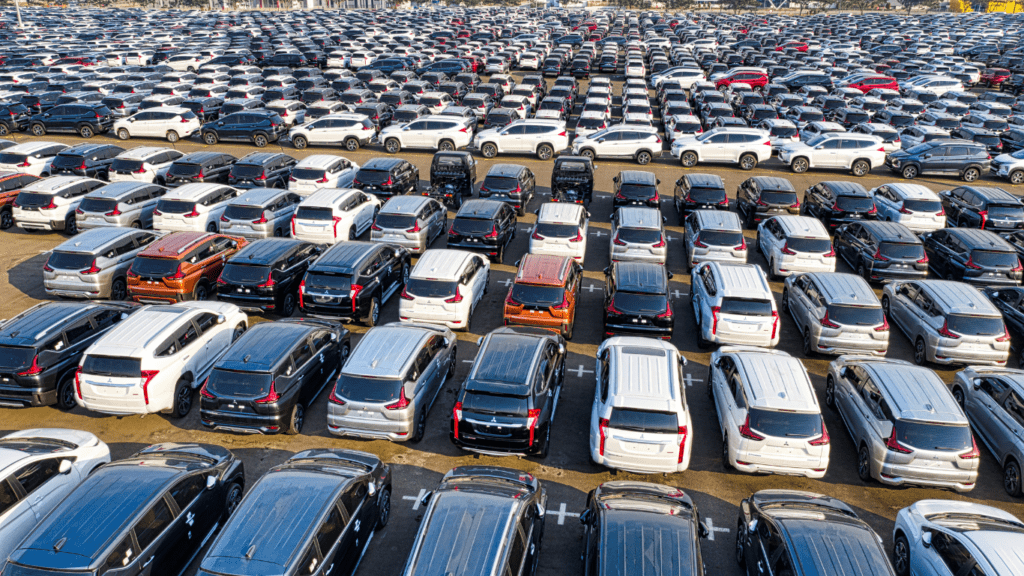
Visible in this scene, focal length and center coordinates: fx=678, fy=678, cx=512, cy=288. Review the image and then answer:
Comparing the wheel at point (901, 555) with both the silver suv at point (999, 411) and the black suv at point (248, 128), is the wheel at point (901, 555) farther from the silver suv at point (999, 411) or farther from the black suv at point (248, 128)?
the black suv at point (248, 128)

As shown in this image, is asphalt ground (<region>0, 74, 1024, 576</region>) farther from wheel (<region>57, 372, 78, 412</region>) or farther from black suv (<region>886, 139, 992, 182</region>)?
black suv (<region>886, 139, 992, 182</region>)

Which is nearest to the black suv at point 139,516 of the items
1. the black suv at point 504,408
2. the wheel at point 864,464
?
the black suv at point 504,408

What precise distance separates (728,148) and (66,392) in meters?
25.3

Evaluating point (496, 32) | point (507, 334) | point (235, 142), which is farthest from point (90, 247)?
point (496, 32)

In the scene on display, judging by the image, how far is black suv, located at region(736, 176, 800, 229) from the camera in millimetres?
21391

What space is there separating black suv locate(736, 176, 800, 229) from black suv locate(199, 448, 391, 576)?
643 inches

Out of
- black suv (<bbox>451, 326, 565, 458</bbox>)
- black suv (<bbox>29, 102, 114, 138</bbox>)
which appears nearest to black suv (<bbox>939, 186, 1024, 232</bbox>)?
black suv (<bbox>451, 326, 565, 458</bbox>)

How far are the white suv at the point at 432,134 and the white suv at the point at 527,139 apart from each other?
804 millimetres

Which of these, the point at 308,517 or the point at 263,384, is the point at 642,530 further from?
the point at 263,384

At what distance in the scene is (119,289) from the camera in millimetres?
16516

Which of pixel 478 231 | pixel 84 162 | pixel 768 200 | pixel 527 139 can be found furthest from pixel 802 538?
pixel 84 162

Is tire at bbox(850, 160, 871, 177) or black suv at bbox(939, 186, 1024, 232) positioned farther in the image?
tire at bbox(850, 160, 871, 177)

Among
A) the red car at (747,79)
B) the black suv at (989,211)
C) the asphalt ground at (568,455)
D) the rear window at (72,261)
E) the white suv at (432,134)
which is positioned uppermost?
the red car at (747,79)

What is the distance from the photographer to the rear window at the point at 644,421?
10.2m
